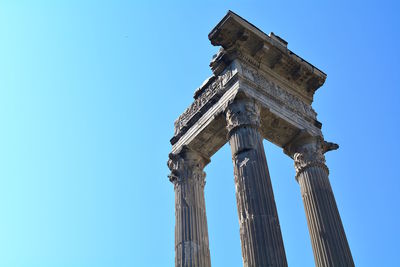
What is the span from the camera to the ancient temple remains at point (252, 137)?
57.6 feet

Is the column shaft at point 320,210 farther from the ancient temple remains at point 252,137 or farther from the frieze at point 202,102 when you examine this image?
the frieze at point 202,102

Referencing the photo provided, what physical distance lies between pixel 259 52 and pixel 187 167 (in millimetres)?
5657

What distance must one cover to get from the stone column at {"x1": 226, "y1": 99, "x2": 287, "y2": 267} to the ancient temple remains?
34 mm

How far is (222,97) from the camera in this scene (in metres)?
20.7

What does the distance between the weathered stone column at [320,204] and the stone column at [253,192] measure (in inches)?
104

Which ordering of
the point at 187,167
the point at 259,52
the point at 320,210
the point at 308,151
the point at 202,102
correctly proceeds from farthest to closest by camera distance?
the point at 202,102, the point at 187,167, the point at 259,52, the point at 308,151, the point at 320,210

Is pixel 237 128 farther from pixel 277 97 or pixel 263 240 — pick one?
pixel 263 240

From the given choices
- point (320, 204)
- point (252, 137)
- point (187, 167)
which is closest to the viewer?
point (252, 137)

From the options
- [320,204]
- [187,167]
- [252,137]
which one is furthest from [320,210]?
[187,167]

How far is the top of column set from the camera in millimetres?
20938

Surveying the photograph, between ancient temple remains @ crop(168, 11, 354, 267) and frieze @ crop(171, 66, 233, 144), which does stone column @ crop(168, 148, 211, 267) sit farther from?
frieze @ crop(171, 66, 233, 144)

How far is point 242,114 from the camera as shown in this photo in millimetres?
19109

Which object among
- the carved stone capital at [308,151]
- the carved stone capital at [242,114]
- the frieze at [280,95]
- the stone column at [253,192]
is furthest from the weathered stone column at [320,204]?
the carved stone capital at [242,114]

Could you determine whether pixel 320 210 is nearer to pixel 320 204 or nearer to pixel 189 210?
pixel 320 204
